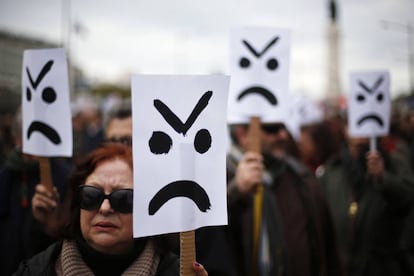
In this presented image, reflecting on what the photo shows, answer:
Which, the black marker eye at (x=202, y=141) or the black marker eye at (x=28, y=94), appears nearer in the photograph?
the black marker eye at (x=202, y=141)

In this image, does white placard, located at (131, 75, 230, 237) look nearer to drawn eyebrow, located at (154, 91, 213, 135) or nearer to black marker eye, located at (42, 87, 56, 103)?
drawn eyebrow, located at (154, 91, 213, 135)

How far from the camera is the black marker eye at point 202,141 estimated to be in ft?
5.17

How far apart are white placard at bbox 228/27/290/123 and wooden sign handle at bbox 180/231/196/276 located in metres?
1.14

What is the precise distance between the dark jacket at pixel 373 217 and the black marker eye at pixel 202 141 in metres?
2.12

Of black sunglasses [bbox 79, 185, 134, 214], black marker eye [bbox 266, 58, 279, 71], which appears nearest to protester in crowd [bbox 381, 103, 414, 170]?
black marker eye [bbox 266, 58, 279, 71]

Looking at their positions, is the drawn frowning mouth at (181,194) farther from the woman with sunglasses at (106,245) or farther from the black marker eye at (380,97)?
the black marker eye at (380,97)

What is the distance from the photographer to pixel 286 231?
9.38 ft

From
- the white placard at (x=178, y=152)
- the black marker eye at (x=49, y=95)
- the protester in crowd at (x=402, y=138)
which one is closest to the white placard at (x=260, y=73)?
the white placard at (x=178, y=152)

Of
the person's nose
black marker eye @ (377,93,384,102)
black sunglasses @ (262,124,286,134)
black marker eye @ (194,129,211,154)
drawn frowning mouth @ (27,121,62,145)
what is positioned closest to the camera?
black marker eye @ (194,129,211,154)

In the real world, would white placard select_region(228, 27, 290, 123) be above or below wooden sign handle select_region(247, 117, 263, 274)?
above

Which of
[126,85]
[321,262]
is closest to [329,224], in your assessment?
[321,262]

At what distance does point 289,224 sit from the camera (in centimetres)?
289

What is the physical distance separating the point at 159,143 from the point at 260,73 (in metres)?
1.21

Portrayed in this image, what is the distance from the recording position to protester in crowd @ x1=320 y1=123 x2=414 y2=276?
3.22m
